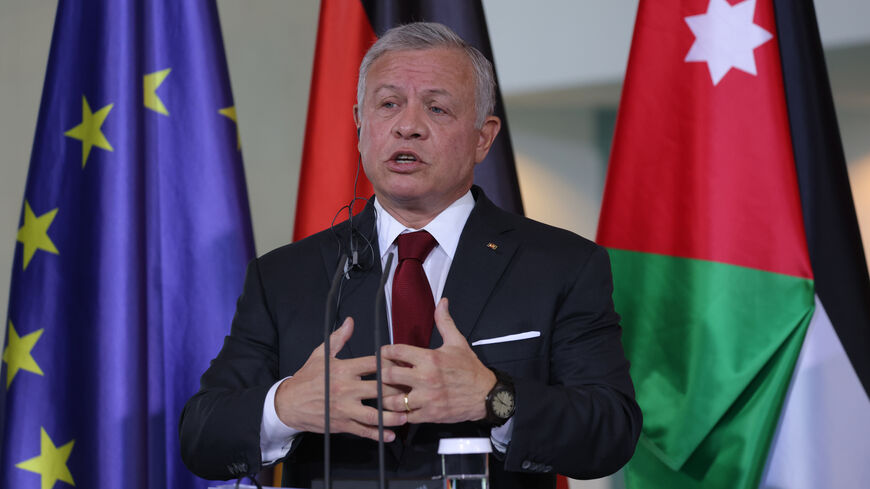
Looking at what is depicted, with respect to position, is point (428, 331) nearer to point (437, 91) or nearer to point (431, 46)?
point (437, 91)

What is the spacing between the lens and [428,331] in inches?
61.8

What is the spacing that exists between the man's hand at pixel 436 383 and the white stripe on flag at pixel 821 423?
1.18 metres

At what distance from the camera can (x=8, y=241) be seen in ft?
Answer: 8.79

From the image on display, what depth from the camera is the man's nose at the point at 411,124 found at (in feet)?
5.55

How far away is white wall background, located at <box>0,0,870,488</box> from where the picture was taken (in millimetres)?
2732

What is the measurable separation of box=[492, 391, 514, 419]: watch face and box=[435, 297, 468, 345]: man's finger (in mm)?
94

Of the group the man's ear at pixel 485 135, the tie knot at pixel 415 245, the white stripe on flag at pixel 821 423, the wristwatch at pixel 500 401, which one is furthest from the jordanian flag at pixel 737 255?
the wristwatch at pixel 500 401

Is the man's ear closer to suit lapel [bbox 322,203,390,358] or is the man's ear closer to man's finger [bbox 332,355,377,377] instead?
suit lapel [bbox 322,203,390,358]

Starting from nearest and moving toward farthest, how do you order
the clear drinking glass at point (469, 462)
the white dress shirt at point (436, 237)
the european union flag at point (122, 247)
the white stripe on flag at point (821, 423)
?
the clear drinking glass at point (469, 462)
the white dress shirt at point (436, 237)
the white stripe on flag at point (821, 423)
the european union flag at point (122, 247)

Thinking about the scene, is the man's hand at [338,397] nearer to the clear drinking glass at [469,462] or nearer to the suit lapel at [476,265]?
the clear drinking glass at [469,462]

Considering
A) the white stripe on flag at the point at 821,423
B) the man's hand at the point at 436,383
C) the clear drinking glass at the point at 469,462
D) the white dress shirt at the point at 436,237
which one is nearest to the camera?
the clear drinking glass at the point at 469,462

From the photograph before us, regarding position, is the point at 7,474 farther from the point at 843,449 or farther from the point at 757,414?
the point at 843,449

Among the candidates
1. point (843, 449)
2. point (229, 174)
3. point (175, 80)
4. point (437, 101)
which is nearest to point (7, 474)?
point (229, 174)

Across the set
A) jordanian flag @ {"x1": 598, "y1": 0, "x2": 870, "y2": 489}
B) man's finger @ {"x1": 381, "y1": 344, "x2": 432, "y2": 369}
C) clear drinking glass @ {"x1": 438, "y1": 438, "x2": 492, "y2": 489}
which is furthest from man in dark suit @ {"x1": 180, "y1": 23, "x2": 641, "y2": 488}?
jordanian flag @ {"x1": 598, "y1": 0, "x2": 870, "y2": 489}
